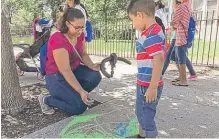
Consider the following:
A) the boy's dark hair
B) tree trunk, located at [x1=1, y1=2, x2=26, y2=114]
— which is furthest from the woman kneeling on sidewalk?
the boy's dark hair

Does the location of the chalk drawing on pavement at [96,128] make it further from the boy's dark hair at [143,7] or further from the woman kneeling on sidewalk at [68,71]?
the boy's dark hair at [143,7]

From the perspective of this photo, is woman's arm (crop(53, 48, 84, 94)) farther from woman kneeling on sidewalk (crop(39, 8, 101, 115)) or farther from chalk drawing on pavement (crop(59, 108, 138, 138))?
chalk drawing on pavement (crop(59, 108, 138, 138))

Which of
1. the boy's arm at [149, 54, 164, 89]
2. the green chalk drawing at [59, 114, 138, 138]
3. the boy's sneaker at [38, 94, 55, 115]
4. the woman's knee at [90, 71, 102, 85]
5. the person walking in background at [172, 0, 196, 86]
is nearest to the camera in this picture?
the boy's arm at [149, 54, 164, 89]

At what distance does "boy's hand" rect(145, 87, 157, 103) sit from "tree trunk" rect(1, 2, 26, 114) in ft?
5.97

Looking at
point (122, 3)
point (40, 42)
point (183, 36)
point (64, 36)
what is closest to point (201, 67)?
point (183, 36)

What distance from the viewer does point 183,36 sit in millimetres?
4816

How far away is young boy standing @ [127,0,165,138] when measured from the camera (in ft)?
7.75

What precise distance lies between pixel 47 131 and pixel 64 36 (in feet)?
3.70

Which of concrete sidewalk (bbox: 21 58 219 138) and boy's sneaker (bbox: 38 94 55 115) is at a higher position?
boy's sneaker (bbox: 38 94 55 115)

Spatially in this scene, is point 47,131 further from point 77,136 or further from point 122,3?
point 122,3

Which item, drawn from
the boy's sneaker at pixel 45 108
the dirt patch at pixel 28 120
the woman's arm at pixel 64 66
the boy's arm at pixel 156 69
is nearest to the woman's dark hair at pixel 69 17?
the woman's arm at pixel 64 66

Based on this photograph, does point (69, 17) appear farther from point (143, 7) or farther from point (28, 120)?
point (28, 120)

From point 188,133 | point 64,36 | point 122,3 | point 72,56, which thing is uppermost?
point 122,3

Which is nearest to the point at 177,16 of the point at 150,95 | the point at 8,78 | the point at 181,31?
the point at 181,31
